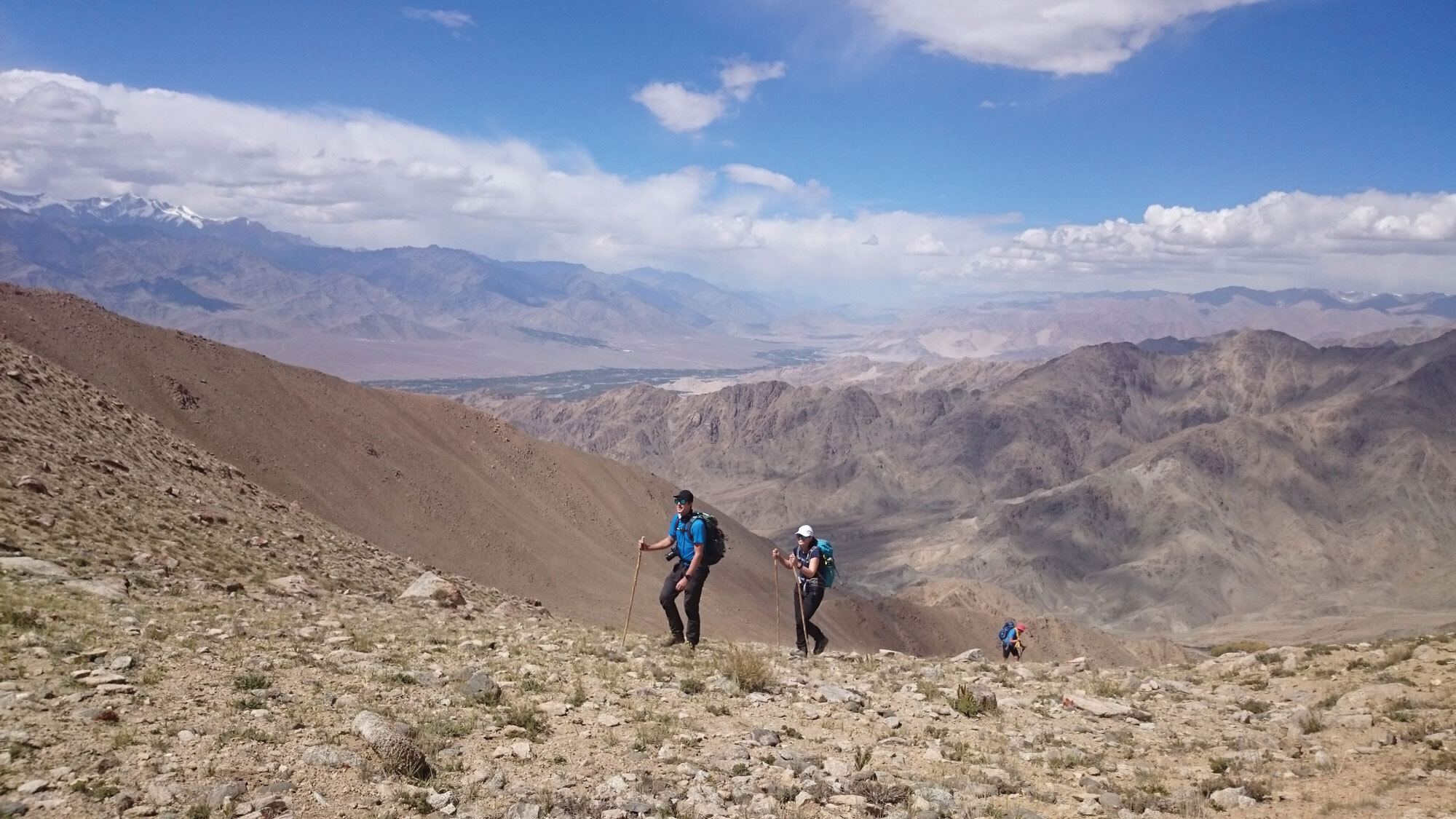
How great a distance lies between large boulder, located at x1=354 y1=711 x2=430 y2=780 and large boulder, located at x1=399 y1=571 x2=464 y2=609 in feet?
31.8

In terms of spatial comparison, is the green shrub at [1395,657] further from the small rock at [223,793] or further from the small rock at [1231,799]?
the small rock at [223,793]

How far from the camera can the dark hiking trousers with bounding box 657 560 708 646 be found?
1224 centimetres

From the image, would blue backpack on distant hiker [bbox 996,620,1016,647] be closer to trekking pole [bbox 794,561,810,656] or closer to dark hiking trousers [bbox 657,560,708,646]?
trekking pole [bbox 794,561,810,656]

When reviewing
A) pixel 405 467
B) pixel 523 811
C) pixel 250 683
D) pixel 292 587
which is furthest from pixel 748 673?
pixel 405 467

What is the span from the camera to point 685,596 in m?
Result: 11.8

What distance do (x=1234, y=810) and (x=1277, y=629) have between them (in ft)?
342

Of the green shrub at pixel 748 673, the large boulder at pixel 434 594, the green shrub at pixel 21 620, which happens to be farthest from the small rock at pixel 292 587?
the green shrub at pixel 748 673

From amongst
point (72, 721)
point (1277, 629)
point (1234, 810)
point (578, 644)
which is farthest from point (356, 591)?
point (1277, 629)

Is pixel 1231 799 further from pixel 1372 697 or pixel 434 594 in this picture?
pixel 434 594

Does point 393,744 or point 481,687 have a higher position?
point 393,744

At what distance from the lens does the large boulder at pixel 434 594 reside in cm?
1678

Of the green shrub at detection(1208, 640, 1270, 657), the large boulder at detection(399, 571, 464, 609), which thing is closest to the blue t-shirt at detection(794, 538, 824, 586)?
the large boulder at detection(399, 571, 464, 609)

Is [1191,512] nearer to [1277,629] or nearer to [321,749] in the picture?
[1277,629]

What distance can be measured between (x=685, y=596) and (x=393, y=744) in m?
5.40
